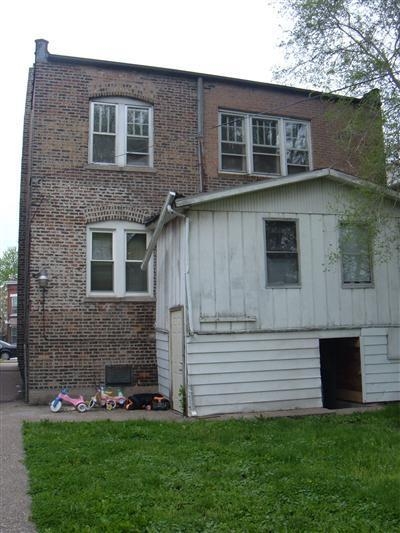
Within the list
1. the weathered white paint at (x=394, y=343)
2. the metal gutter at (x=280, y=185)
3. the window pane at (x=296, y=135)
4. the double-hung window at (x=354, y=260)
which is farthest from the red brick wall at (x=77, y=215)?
the weathered white paint at (x=394, y=343)

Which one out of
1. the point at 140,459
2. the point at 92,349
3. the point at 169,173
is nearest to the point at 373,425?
the point at 140,459

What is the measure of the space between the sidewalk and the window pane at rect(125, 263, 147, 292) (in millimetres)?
3098

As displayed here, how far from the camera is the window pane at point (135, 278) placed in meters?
13.4

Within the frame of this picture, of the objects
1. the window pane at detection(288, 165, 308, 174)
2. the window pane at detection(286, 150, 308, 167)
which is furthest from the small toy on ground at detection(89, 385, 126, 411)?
the window pane at detection(286, 150, 308, 167)

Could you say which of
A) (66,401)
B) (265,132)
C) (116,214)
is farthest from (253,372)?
(265,132)

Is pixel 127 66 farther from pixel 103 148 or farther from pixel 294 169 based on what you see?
pixel 294 169

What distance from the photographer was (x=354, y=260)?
11.9 m

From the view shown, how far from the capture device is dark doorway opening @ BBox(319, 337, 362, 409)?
11.9m

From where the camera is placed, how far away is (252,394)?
35.4 feet

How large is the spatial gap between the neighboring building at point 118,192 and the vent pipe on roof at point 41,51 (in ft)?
0.08

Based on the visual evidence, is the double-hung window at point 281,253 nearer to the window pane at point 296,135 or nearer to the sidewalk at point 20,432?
the sidewalk at point 20,432

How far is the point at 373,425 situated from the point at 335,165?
8.37 meters

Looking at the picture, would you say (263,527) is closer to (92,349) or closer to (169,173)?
(92,349)

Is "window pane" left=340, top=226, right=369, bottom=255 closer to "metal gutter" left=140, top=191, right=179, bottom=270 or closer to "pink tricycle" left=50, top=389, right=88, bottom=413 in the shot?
"metal gutter" left=140, top=191, right=179, bottom=270
